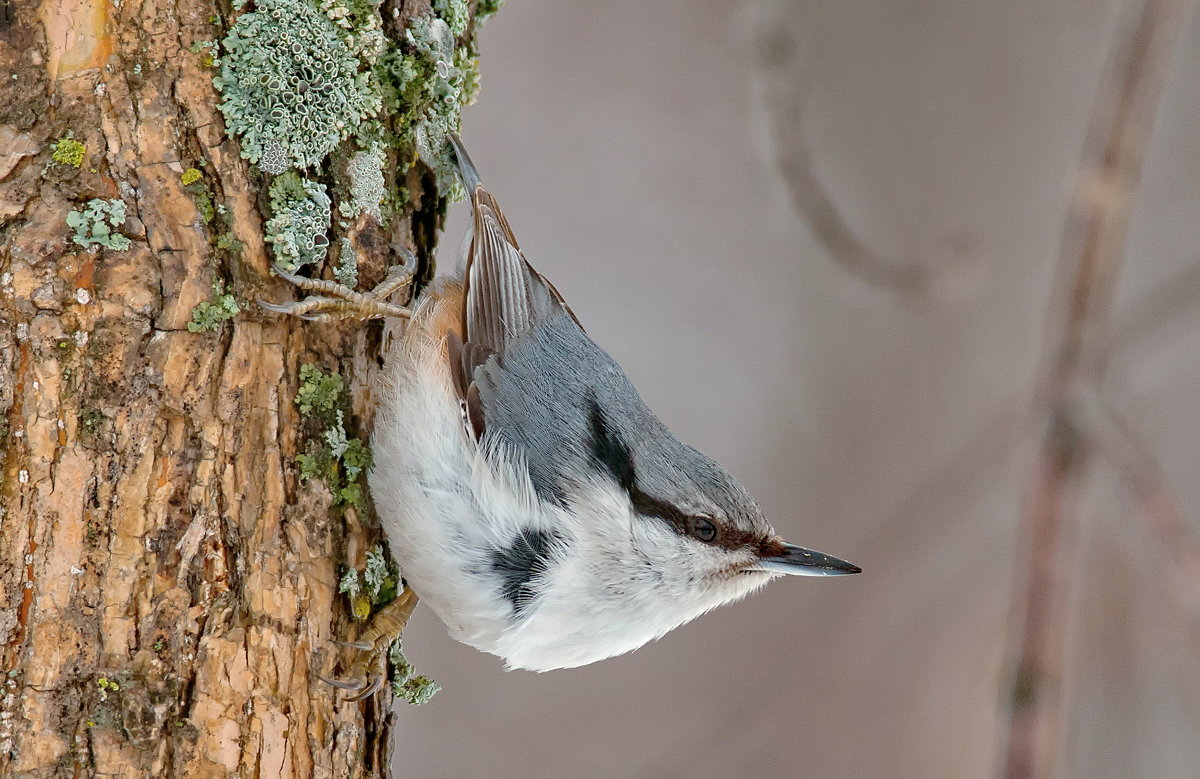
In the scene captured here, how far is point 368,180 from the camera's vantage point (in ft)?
6.75

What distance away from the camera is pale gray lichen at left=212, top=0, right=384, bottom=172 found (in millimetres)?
1842

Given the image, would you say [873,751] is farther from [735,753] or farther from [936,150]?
[936,150]

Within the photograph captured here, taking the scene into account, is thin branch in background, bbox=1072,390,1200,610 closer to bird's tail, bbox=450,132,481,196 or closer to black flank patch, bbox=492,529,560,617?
black flank patch, bbox=492,529,560,617

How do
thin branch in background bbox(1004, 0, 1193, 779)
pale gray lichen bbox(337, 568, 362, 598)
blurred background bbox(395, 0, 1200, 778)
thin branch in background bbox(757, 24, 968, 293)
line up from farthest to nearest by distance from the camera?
blurred background bbox(395, 0, 1200, 778) < thin branch in background bbox(757, 24, 968, 293) < pale gray lichen bbox(337, 568, 362, 598) < thin branch in background bbox(1004, 0, 1193, 779)

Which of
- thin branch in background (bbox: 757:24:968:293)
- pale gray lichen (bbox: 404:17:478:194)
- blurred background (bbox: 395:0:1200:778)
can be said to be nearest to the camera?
pale gray lichen (bbox: 404:17:478:194)

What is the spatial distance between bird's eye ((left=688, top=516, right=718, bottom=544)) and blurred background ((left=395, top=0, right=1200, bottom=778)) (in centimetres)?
133

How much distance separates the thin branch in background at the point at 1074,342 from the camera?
1.43 meters

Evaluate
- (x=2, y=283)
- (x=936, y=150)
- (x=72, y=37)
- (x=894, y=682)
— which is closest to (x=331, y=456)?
(x=2, y=283)

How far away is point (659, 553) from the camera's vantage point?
84.7 inches

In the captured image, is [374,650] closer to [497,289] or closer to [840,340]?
[497,289]

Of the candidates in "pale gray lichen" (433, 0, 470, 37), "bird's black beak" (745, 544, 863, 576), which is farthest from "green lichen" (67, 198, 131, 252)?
"bird's black beak" (745, 544, 863, 576)

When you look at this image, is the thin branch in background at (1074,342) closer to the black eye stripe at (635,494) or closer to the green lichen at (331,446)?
the black eye stripe at (635,494)

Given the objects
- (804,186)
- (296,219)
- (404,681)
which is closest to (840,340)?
(804,186)

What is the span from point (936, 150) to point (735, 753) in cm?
276
